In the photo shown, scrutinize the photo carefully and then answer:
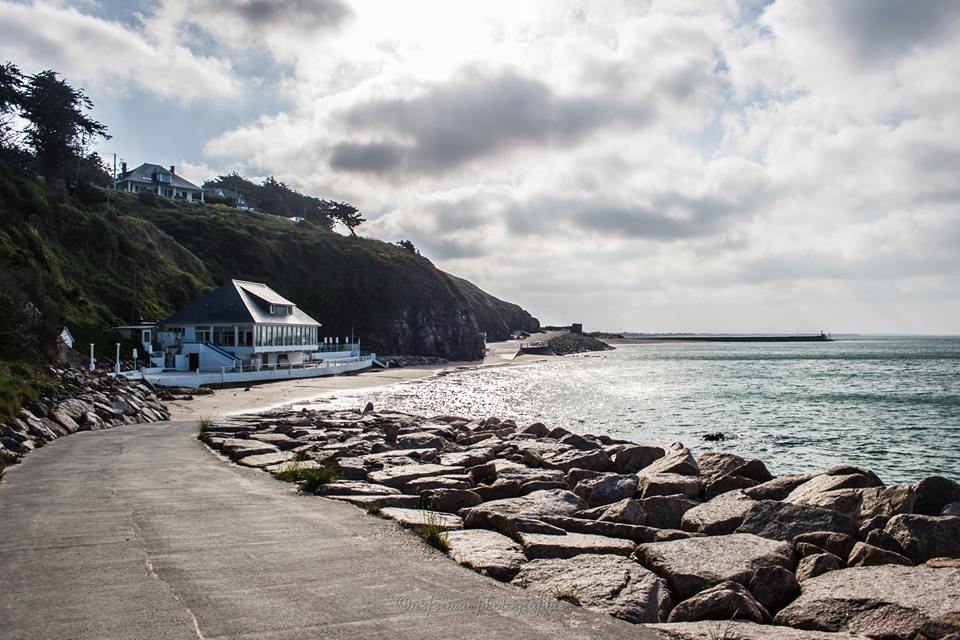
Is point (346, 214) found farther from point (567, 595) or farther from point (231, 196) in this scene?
point (567, 595)

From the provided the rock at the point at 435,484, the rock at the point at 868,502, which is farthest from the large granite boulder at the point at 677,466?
the rock at the point at 435,484

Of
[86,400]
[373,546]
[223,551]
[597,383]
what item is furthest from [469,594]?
[597,383]

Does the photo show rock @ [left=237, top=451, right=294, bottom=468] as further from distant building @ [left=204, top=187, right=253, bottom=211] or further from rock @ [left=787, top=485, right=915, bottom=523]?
distant building @ [left=204, top=187, right=253, bottom=211]

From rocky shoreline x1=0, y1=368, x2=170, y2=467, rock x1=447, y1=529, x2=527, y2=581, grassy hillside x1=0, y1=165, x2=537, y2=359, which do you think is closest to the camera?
rock x1=447, y1=529, x2=527, y2=581

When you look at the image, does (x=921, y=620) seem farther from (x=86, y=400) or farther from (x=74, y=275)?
(x=74, y=275)

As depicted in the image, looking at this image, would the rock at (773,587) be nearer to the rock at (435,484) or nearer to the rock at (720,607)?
the rock at (720,607)

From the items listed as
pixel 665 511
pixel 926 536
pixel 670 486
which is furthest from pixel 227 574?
pixel 926 536

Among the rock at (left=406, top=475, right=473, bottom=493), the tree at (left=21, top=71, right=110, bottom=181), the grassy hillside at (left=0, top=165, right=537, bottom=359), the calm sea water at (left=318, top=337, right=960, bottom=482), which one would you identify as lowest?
the calm sea water at (left=318, top=337, right=960, bottom=482)

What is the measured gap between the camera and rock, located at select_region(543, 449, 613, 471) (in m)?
16.4

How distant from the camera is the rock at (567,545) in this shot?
8453mm

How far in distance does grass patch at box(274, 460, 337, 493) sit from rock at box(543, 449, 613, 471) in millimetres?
5593

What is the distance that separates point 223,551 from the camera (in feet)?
27.0

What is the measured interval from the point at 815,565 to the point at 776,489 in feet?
16.6

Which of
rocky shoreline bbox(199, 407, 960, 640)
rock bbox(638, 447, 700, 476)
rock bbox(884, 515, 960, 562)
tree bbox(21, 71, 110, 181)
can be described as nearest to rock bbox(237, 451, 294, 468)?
rocky shoreline bbox(199, 407, 960, 640)
